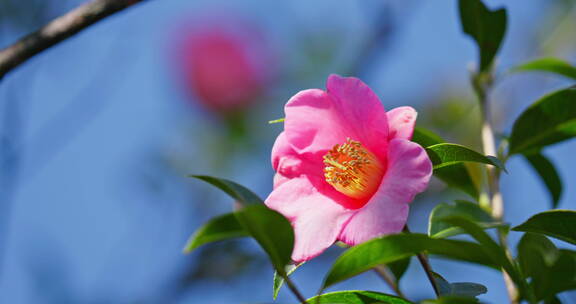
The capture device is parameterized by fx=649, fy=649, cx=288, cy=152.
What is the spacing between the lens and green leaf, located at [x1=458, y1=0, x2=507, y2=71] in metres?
1.20

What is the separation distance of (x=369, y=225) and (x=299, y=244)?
3.4 inches

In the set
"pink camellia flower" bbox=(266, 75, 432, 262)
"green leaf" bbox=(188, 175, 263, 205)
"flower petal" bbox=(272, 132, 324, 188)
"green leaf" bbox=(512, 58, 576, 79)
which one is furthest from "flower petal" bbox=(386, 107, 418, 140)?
"green leaf" bbox=(512, 58, 576, 79)

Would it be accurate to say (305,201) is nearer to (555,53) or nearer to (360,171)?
(360,171)

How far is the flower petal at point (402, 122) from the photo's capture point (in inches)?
31.0

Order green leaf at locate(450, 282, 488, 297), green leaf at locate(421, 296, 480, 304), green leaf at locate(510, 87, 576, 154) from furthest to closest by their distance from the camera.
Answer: green leaf at locate(510, 87, 576, 154)
green leaf at locate(450, 282, 488, 297)
green leaf at locate(421, 296, 480, 304)

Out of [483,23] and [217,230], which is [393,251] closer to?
[217,230]

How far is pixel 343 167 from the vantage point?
0.87 m

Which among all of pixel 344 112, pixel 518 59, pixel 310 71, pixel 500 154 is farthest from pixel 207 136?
pixel 344 112

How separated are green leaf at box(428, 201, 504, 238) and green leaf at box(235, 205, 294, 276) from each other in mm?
282

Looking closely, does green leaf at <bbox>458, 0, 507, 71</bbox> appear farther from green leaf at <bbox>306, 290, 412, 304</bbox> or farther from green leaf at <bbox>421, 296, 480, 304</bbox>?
green leaf at <bbox>421, 296, 480, 304</bbox>

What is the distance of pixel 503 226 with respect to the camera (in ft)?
2.79

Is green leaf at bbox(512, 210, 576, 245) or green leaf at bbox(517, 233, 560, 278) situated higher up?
green leaf at bbox(517, 233, 560, 278)

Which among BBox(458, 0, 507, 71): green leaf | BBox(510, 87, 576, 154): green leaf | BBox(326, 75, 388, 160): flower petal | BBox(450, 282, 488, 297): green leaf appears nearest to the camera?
BBox(450, 282, 488, 297): green leaf

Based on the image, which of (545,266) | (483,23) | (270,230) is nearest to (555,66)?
(483,23)
